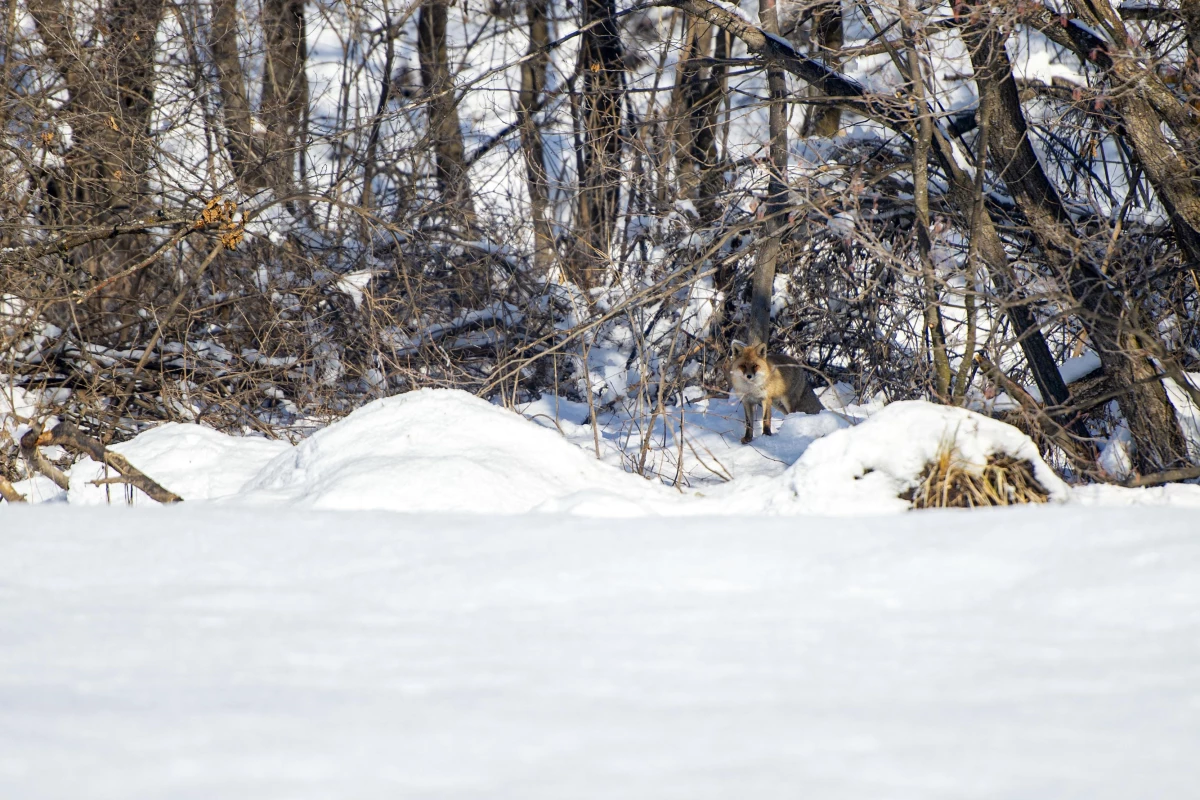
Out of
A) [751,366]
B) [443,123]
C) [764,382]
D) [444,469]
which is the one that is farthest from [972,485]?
[443,123]

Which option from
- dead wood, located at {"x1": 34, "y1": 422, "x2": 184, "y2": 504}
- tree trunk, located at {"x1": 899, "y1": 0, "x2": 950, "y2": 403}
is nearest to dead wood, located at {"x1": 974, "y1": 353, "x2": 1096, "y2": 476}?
tree trunk, located at {"x1": 899, "y1": 0, "x2": 950, "y2": 403}

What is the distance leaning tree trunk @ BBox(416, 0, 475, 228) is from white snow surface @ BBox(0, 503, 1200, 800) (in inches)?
229

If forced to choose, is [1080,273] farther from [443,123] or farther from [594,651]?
[443,123]

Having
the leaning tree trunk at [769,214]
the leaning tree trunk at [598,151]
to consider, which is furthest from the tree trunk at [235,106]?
the leaning tree trunk at [769,214]

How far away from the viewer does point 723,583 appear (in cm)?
310

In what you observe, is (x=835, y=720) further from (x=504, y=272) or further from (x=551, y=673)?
(x=504, y=272)

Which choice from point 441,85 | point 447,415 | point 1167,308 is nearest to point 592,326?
point 447,415

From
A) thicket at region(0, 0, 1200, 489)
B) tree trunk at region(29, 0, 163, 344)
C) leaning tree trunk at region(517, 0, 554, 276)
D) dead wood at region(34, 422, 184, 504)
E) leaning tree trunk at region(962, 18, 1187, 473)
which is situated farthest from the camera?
leaning tree trunk at region(517, 0, 554, 276)

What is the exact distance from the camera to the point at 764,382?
930cm

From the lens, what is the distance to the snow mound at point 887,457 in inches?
178

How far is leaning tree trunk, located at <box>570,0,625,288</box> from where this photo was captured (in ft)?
30.3

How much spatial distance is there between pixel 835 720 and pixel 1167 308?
21.6 feet

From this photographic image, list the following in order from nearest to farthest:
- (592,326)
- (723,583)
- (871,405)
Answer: (723,583) < (592,326) < (871,405)

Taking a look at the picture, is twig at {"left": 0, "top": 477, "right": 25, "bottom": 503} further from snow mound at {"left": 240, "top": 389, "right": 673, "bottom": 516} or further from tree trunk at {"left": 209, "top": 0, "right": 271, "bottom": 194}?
tree trunk at {"left": 209, "top": 0, "right": 271, "bottom": 194}
